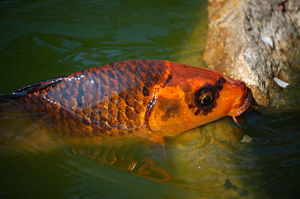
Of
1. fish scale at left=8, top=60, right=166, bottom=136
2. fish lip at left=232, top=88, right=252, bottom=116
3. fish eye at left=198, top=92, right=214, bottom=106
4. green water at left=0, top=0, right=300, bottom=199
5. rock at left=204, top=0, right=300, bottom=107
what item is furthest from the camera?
rock at left=204, top=0, right=300, bottom=107

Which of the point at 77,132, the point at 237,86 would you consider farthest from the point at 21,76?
the point at 237,86

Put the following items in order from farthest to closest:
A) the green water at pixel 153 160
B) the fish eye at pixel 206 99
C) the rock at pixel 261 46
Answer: the rock at pixel 261 46 → the fish eye at pixel 206 99 → the green water at pixel 153 160

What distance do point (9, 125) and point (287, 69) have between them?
327cm

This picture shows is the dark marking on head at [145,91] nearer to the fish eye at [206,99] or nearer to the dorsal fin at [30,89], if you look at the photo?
the fish eye at [206,99]

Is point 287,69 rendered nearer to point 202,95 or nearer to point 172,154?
point 202,95

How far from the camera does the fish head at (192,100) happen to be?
10.6 feet

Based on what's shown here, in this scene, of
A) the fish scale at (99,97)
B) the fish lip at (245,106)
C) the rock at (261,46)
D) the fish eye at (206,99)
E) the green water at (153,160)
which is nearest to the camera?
the green water at (153,160)

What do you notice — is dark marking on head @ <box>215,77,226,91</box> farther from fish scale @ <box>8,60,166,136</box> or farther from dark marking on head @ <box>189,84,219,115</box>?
fish scale @ <box>8,60,166,136</box>

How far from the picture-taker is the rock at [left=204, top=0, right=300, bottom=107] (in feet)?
12.4

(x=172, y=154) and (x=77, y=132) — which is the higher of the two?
(x=77, y=132)

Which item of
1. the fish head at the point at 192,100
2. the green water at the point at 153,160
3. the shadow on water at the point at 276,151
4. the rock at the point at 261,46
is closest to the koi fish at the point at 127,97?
the fish head at the point at 192,100

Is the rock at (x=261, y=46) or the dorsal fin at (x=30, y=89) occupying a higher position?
the rock at (x=261, y=46)

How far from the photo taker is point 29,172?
121 inches

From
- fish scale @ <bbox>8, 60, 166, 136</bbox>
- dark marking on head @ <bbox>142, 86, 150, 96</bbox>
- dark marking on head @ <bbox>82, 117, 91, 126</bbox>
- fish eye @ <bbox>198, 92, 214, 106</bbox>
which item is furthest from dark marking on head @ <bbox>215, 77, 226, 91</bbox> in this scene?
dark marking on head @ <bbox>82, 117, 91, 126</bbox>
